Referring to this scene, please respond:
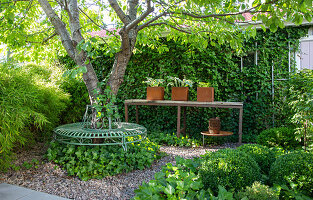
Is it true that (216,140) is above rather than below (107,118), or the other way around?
below

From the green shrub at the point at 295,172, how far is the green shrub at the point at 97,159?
5.10 feet

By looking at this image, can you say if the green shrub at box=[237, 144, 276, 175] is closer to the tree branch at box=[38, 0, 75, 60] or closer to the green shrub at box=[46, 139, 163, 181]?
the green shrub at box=[46, 139, 163, 181]

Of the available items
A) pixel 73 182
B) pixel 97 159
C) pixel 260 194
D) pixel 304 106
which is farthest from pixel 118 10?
pixel 304 106

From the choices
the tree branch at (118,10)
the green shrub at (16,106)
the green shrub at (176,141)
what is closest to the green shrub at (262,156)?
the green shrub at (176,141)

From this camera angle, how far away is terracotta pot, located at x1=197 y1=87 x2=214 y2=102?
15.3 ft

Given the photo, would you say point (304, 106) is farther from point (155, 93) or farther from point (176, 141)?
point (155, 93)

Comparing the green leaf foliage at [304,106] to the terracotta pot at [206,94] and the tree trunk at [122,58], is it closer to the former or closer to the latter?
the terracotta pot at [206,94]

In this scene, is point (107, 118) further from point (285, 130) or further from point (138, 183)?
point (285, 130)

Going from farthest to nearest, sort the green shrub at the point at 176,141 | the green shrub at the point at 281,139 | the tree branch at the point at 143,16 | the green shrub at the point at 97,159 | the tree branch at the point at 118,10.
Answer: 1. the green shrub at the point at 176,141
2. the green shrub at the point at 281,139
3. the tree branch at the point at 118,10
4. the green shrub at the point at 97,159
5. the tree branch at the point at 143,16

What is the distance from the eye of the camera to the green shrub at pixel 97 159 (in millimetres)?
2746

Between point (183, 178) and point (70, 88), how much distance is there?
14.2 feet

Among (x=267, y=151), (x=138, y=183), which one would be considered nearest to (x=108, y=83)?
(x=138, y=183)

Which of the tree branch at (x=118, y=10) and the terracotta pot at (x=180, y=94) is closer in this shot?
the tree branch at (x=118, y=10)

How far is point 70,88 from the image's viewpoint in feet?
18.4
